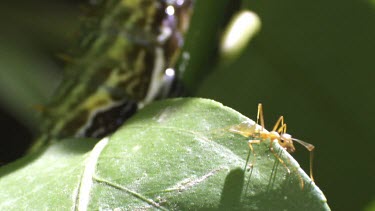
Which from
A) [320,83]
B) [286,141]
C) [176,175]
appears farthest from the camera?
[320,83]

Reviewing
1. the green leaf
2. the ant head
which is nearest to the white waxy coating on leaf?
the green leaf

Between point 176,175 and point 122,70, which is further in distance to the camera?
point 122,70

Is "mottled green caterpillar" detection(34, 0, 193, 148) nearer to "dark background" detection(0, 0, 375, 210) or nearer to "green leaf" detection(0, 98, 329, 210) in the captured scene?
"dark background" detection(0, 0, 375, 210)

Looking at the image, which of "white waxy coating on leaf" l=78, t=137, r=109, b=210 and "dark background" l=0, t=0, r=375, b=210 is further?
"dark background" l=0, t=0, r=375, b=210

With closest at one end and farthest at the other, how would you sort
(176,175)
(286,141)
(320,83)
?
1. (176,175)
2. (286,141)
3. (320,83)

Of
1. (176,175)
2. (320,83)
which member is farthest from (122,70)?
(176,175)

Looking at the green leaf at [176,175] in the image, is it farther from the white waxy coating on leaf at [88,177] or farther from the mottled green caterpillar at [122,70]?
the mottled green caterpillar at [122,70]

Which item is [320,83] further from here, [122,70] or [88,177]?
[88,177]

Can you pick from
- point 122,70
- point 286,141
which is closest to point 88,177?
point 286,141

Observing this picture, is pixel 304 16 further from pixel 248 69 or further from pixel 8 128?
pixel 8 128
